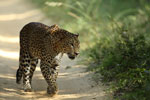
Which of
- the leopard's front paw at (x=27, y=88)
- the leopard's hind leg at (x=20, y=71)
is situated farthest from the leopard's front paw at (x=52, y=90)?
the leopard's hind leg at (x=20, y=71)

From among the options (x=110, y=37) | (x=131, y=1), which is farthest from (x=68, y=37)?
(x=131, y=1)

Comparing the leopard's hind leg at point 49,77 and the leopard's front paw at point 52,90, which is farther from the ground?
the leopard's hind leg at point 49,77

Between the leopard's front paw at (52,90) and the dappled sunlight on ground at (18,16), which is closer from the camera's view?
the leopard's front paw at (52,90)

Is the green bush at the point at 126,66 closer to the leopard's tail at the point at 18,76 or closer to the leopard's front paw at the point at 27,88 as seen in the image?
the leopard's front paw at the point at 27,88

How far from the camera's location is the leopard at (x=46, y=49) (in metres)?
6.76

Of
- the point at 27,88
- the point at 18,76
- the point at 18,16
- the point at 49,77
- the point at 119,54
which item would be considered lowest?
the point at 27,88

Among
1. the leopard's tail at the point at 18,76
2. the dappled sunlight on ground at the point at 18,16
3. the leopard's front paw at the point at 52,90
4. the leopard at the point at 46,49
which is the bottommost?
the leopard's front paw at the point at 52,90

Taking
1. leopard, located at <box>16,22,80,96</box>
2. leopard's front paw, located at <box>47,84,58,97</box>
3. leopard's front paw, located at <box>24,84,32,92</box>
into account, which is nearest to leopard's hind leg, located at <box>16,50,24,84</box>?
leopard, located at <box>16,22,80,96</box>

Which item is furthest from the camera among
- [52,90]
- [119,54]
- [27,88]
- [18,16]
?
[18,16]

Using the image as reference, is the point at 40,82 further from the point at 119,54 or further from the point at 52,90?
the point at 119,54

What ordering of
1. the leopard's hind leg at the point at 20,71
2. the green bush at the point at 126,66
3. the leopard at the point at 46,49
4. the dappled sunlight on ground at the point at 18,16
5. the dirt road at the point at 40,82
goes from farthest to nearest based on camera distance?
the dappled sunlight on ground at the point at 18,16 → the leopard's hind leg at the point at 20,71 → the dirt road at the point at 40,82 → the leopard at the point at 46,49 → the green bush at the point at 126,66

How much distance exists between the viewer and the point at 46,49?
22.9ft

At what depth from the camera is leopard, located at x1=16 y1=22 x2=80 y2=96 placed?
22.2ft

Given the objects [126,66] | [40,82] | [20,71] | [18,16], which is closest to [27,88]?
[20,71]
